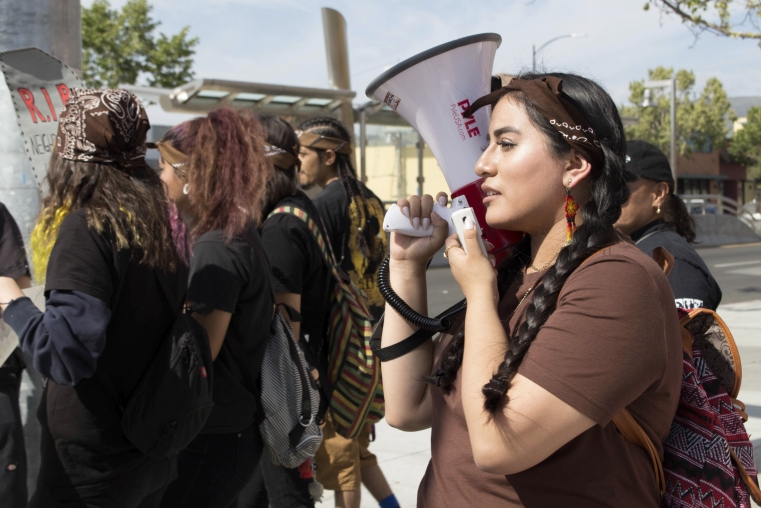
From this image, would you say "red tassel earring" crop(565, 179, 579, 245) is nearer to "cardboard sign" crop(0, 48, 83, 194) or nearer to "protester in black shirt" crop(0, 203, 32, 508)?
"cardboard sign" crop(0, 48, 83, 194)

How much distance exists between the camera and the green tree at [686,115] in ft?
160

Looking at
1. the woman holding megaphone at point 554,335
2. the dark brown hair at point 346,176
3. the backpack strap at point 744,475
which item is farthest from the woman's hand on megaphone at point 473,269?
the dark brown hair at point 346,176

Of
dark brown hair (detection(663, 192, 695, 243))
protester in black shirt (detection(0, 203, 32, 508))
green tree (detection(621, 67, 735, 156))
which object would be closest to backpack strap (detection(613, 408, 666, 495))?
dark brown hair (detection(663, 192, 695, 243))

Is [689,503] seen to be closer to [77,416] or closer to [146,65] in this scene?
[77,416]

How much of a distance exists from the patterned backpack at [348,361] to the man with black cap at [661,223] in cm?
128

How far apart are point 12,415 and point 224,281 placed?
143cm

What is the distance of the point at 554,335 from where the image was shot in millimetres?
1412

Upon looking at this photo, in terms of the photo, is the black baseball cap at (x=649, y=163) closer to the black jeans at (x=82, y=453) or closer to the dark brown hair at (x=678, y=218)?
the dark brown hair at (x=678, y=218)

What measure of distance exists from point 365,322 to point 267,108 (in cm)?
837

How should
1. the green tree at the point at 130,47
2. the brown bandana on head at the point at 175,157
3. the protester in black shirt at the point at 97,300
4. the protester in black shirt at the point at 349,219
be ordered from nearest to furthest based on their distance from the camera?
the protester in black shirt at the point at 97,300 < the brown bandana on head at the point at 175,157 < the protester in black shirt at the point at 349,219 < the green tree at the point at 130,47

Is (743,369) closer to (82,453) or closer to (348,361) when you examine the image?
(348,361)

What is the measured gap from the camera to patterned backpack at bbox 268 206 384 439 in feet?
11.1

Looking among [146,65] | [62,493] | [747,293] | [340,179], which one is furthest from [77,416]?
[146,65]

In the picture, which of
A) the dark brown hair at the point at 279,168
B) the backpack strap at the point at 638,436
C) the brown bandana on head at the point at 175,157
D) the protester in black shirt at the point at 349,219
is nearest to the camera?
the backpack strap at the point at 638,436
